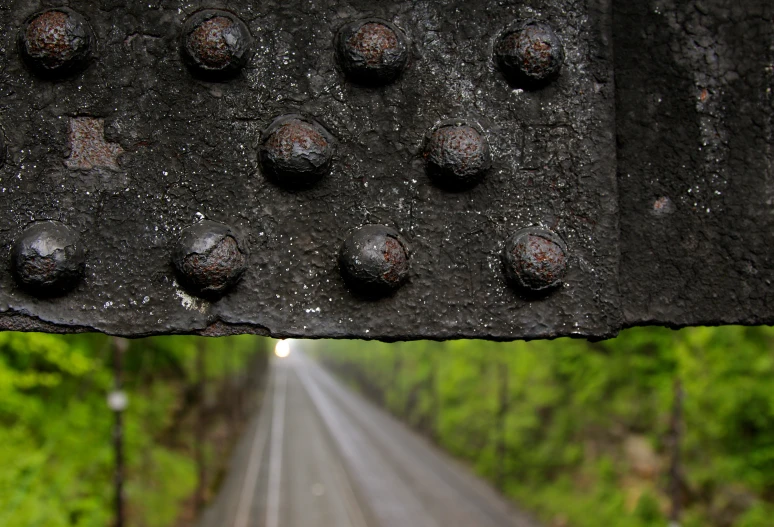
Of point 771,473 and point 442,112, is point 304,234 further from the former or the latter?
point 771,473

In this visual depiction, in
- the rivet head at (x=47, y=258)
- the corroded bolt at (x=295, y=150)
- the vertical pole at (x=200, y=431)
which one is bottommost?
the vertical pole at (x=200, y=431)

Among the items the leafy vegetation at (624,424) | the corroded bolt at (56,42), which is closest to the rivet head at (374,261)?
the corroded bolt at (56,42)

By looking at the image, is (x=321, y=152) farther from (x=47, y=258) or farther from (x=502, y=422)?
(x=502, y=422)

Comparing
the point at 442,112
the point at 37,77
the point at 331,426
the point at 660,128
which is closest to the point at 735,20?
the point at 660,128

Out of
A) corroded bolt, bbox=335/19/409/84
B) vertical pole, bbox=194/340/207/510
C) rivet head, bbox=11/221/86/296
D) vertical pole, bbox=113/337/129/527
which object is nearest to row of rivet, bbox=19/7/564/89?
corroded bolt, bbox=335/19/409/84

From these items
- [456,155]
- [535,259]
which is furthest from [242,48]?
[535,259]

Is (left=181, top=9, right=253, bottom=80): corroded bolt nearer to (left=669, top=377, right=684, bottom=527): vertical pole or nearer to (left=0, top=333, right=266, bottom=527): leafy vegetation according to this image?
(left=0, top=333, right=266, bottom=527): leafy vegetation

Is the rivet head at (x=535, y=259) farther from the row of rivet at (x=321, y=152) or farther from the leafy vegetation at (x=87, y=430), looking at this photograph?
the leafy vegetation at (x=87, y=430)

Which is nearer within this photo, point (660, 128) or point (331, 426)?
point (660, 128)
